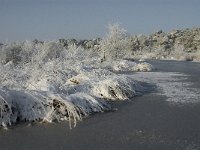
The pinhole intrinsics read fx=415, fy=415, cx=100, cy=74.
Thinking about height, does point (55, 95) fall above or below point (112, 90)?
above

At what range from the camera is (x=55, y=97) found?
1282 cm

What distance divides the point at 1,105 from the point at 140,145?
423 cm

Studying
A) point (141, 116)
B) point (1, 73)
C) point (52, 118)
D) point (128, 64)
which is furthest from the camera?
point (128, 64)

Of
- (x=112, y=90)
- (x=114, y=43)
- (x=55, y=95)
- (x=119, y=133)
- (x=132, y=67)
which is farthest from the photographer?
(x=114, y=43)

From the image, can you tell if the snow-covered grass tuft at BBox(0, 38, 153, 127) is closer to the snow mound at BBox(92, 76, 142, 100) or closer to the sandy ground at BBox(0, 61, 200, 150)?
the snow mound at BBox(92, 76, 142, 100)

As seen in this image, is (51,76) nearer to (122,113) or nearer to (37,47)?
(122,113)

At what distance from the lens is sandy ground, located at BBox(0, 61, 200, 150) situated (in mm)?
9797

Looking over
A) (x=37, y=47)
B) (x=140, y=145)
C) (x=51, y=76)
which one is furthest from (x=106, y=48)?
(x=140, y=145)

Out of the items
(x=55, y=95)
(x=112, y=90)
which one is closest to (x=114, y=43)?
(x=112, y=90)

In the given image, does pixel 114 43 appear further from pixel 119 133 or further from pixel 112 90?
pixel 119 133

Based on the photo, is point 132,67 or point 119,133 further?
point 132,67

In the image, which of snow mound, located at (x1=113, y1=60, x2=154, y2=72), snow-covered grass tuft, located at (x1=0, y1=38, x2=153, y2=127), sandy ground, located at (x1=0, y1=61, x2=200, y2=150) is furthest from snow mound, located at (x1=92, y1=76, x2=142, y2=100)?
snow mound, located at (x1=113, y1=60, x2=154, y2=72)

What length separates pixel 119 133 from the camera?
11.0 meters

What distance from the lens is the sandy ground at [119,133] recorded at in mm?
9797
